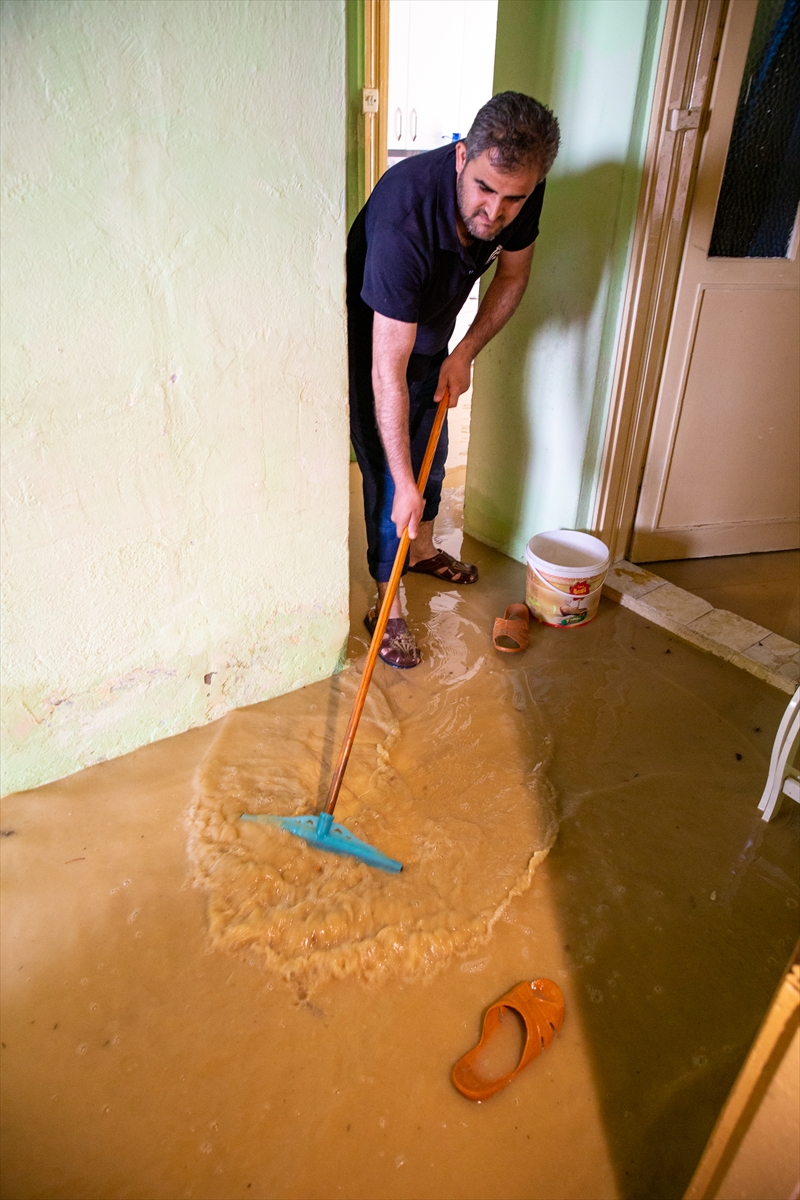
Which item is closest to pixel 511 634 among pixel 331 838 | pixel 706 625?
pixel 706 625

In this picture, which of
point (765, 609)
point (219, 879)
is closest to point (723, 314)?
point (765, 609)

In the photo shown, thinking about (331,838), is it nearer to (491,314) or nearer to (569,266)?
(491,314)

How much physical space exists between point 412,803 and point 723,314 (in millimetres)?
1925

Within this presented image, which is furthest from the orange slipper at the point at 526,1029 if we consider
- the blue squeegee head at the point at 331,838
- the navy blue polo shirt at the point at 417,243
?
the navy blue polo shirt at the point at 417,243

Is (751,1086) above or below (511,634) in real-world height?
above

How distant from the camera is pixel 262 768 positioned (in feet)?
5.65

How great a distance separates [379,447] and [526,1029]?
1.55 meters

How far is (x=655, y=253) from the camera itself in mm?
2186

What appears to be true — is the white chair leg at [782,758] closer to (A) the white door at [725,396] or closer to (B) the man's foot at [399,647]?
(B) the man's foot at [399,647]

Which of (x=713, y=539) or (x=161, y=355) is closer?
(x=161, y=355)

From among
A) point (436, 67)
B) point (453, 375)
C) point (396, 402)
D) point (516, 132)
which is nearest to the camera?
point (516, 132)

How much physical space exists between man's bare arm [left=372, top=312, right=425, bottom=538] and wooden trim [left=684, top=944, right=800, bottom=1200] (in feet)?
4.39

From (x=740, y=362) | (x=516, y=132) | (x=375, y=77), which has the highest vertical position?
(x=375, y=77)

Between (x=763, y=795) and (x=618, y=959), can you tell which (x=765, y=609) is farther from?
(x=618, y=959)
